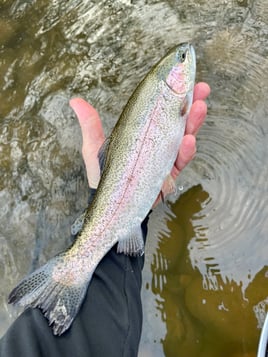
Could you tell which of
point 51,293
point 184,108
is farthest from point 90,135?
point 51,293

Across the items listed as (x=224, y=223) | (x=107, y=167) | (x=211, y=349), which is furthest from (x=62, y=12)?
(x=211, y=349)

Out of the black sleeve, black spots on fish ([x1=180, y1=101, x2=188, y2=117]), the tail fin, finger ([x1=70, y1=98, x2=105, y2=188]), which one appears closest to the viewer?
the black sleeve

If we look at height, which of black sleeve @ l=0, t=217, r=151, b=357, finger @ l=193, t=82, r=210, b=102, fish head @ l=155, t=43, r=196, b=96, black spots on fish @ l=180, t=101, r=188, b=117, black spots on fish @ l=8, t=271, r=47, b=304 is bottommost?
black sleeve @ l=0, t=217, r=151, b=357

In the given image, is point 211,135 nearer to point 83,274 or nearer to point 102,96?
point 102,96

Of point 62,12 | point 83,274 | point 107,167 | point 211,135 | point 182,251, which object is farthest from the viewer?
point 62,12

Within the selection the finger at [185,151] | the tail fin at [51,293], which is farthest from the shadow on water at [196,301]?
the tail fin at [51,293]

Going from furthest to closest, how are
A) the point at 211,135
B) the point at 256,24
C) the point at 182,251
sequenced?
the point at 256,24 < the point at 211,135 < the point at 182,251

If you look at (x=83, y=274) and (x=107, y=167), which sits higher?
(x=107, y=167)

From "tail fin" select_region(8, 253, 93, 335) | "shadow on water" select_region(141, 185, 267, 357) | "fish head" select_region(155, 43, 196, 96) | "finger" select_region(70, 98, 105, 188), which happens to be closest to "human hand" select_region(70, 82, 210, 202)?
"finger" select_region(70, 98, 105, 188)

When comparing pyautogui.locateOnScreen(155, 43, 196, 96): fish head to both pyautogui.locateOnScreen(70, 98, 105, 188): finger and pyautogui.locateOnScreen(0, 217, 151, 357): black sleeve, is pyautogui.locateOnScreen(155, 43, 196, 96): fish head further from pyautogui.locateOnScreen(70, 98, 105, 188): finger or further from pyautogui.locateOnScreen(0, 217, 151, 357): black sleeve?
pyautogui.locateOnScreen(0, 217, 151, 357): black sleeve
